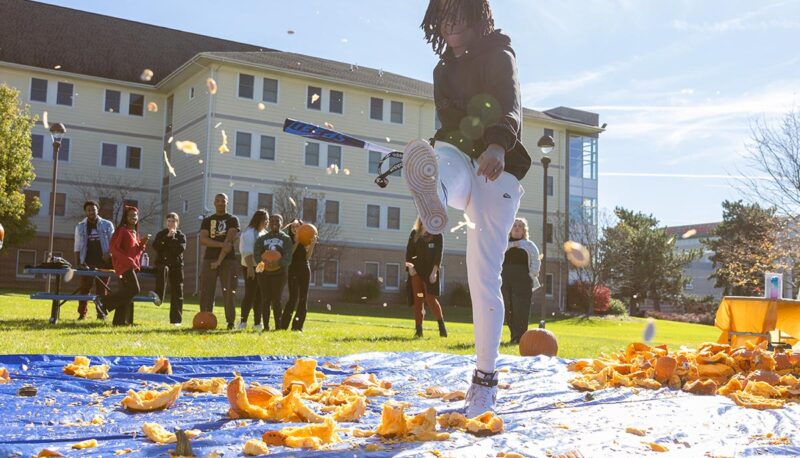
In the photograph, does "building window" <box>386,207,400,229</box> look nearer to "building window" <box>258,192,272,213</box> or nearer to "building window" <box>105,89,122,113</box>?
"building window" <box>258,192,272,213</box>

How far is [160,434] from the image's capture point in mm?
2945

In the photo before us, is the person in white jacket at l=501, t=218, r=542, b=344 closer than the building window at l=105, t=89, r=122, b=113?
Yes

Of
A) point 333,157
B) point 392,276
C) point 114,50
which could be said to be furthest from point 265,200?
point 114,50

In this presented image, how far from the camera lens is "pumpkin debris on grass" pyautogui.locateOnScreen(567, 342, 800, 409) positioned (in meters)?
4.88

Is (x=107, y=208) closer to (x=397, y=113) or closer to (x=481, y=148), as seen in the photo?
(x=397, y=113)

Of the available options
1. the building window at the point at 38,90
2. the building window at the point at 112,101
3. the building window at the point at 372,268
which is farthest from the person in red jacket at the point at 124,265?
the building window at the point at 112,101

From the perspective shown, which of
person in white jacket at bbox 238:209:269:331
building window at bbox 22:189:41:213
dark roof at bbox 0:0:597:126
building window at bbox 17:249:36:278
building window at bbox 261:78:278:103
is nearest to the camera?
person in white jacket at bbox 238:209:269:331

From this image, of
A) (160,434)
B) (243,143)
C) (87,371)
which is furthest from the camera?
(243,143)

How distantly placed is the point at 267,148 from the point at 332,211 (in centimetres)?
499

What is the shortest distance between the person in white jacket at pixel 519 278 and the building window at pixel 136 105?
1418 inches

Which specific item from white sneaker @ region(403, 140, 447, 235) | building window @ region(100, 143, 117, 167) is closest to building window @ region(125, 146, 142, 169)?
building window @ region(100, 143, 117, 167)

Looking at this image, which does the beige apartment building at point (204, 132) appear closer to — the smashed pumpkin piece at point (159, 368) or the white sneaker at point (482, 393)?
the smashed pumpkin piece at point (159, 368)

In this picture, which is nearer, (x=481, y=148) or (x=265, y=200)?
(x=481, y=148)

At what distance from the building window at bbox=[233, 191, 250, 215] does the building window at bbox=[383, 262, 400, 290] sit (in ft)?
29.1
